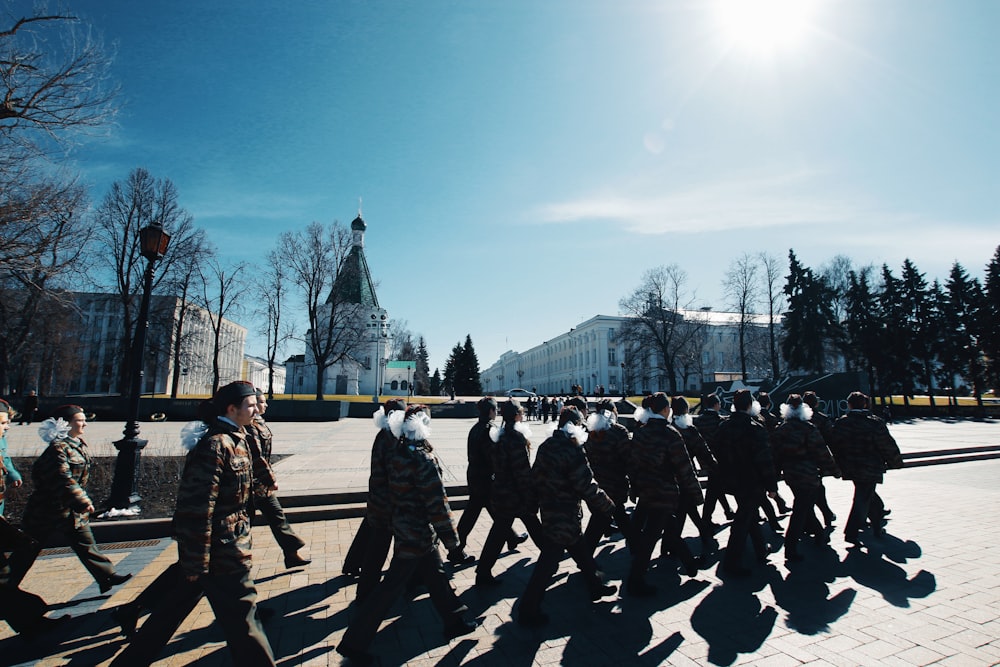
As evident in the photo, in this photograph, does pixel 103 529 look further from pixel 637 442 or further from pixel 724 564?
pixel 724 564

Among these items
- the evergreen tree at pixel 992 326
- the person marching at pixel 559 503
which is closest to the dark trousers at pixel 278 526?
the person marching at pixel 559 503

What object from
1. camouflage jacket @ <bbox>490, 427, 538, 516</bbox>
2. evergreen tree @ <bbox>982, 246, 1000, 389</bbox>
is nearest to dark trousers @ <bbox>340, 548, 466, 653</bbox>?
camouflage jacket @ <bbox>490, 427, 538, 516</bbox>

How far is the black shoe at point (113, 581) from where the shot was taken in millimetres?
4340

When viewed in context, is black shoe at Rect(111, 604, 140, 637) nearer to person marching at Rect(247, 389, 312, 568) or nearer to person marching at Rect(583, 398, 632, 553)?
person marching at Rect(247, 389, 312, 568)

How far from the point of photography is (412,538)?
11.1 ft

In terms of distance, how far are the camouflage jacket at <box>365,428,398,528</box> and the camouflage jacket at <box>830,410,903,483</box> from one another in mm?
6176

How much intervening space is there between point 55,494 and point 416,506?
341 centimetres

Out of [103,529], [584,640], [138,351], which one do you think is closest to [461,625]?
[584,640]

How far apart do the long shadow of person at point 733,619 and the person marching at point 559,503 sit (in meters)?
1.19

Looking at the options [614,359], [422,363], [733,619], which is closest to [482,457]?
[733,619]

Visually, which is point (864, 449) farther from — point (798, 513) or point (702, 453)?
point (702, 453)

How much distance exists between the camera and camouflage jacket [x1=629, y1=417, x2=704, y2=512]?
4664 millimetres

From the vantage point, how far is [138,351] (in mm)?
7707

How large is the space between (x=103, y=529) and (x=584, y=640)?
6659 mm
